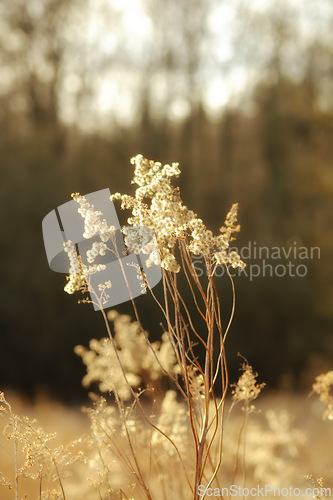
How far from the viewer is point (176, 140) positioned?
23.3 feet

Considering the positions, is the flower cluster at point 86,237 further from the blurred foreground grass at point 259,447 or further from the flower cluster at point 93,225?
the blurred foreground grass at point 259,447

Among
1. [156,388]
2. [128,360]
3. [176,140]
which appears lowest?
[156,388]

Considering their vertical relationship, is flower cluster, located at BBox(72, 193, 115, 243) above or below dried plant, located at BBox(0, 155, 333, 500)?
above

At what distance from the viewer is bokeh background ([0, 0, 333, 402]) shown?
16.0 ft

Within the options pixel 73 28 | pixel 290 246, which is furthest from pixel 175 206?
pixel 73 28

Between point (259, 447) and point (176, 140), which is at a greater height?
point (176, 140)

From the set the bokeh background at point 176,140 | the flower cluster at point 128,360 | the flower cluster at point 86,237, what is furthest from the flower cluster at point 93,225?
the bokeh background at point 176,140

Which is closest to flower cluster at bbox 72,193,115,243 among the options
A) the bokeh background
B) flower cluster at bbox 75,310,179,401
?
flower cluster at bbox 75,310,179,401

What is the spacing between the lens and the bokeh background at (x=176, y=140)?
4.88 m

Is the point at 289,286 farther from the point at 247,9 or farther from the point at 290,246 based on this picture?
the point at 247,9

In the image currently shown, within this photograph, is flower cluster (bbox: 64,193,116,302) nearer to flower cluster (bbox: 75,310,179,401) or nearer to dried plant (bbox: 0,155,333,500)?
dried plant (bbox: 0,155,333,500)

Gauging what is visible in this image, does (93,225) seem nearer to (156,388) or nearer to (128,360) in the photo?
(156,388)

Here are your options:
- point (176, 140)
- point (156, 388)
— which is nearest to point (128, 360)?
point (156, 388)

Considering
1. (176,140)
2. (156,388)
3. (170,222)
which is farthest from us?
(176,140)
